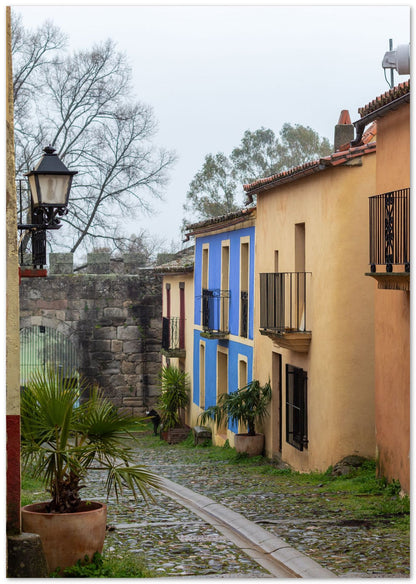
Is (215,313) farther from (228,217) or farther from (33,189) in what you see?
(33,189)

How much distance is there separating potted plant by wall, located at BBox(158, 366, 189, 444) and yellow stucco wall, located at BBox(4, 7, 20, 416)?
14443mm

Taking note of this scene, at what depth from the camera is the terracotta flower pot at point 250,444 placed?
14.6 metres

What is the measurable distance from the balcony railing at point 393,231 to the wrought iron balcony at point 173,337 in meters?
11.9

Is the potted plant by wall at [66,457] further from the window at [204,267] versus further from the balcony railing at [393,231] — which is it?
the window at [204,267]

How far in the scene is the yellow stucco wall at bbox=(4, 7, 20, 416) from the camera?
558 cm

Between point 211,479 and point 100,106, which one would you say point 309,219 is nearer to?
point 211,479

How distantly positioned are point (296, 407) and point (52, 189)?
6.06 meters

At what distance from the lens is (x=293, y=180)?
13180mm

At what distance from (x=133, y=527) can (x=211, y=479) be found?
13.4 feet

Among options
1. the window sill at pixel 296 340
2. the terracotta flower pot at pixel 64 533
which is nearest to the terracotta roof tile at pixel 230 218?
the window sill at pixel 296 340

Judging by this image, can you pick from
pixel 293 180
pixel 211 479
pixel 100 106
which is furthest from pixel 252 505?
pixel 100 106

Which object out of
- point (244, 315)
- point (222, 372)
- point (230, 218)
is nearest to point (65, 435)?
point (244, 315)

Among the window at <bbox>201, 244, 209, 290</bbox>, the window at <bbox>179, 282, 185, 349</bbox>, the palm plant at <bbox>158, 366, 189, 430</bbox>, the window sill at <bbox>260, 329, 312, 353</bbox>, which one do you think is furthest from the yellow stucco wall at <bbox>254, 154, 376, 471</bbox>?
the window at <bbox>179, 282, 185, 349</bbox>

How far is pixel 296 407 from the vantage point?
510 inches
